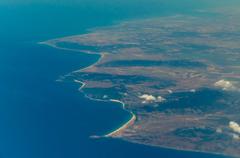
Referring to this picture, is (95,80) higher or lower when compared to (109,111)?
higher

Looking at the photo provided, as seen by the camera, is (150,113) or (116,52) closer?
(150,113)

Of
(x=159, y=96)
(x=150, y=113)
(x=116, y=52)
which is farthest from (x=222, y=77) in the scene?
(x=116, y=52)

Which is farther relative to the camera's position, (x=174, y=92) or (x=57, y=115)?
(x=174, y=92)

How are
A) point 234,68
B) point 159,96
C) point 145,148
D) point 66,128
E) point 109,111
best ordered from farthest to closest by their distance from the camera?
point 234,68
point 159,96
point 109,111
point 66,128
point 145,148

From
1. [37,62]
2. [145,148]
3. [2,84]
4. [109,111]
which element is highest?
[37,62]

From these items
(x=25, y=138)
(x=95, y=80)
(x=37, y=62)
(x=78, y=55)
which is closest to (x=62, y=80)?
(x=95, y=80)

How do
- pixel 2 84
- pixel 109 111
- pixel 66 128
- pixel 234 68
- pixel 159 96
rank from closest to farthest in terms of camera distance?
pixel 66 128 → pixel 109 111 → pixel 159 96 → pixel 2 84 → pixel 234 68

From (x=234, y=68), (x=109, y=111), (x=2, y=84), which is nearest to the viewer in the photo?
(x=109, y=111)

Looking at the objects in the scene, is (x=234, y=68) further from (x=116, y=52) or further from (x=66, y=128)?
(x=66, y=128)

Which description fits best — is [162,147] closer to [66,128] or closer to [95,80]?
[66,128]
